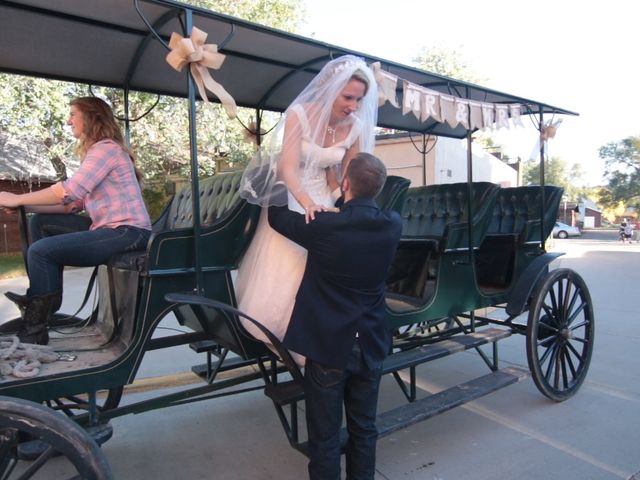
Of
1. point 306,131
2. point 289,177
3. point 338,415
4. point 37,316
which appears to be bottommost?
point 338,415

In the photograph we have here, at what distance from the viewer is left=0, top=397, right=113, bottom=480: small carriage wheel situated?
1.61 metres

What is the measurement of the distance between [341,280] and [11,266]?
1327cm

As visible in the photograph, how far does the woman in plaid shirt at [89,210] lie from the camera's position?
2.27m

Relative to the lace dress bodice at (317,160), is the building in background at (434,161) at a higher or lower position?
higher

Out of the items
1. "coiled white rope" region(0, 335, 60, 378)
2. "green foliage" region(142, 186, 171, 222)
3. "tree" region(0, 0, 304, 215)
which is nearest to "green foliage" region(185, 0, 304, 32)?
"tree" region(0, 0, 304, 215)

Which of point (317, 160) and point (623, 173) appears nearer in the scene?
point (317, 160)

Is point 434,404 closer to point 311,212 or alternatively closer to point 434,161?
point 311,212

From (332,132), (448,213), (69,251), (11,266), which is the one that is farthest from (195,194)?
(11,266)

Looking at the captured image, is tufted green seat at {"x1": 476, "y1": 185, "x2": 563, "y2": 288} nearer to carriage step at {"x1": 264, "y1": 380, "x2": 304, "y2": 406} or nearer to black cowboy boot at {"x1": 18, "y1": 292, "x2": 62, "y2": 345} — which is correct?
carriage step at {"x1": 264, "y1": 380, "x2": 304, "y2": 406}

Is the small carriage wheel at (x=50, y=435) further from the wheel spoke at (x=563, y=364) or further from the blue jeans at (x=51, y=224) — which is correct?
the wheel spoke at (x=563, y=364)

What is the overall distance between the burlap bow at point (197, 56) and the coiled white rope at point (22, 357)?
4.42 feet


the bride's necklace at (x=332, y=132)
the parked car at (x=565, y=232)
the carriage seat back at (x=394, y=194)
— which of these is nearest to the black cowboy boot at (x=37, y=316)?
the bride's necklace at (x=332, y=132)

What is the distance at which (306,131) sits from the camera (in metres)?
2.40

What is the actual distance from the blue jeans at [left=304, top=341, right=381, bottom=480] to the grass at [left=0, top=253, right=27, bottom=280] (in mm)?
11027
